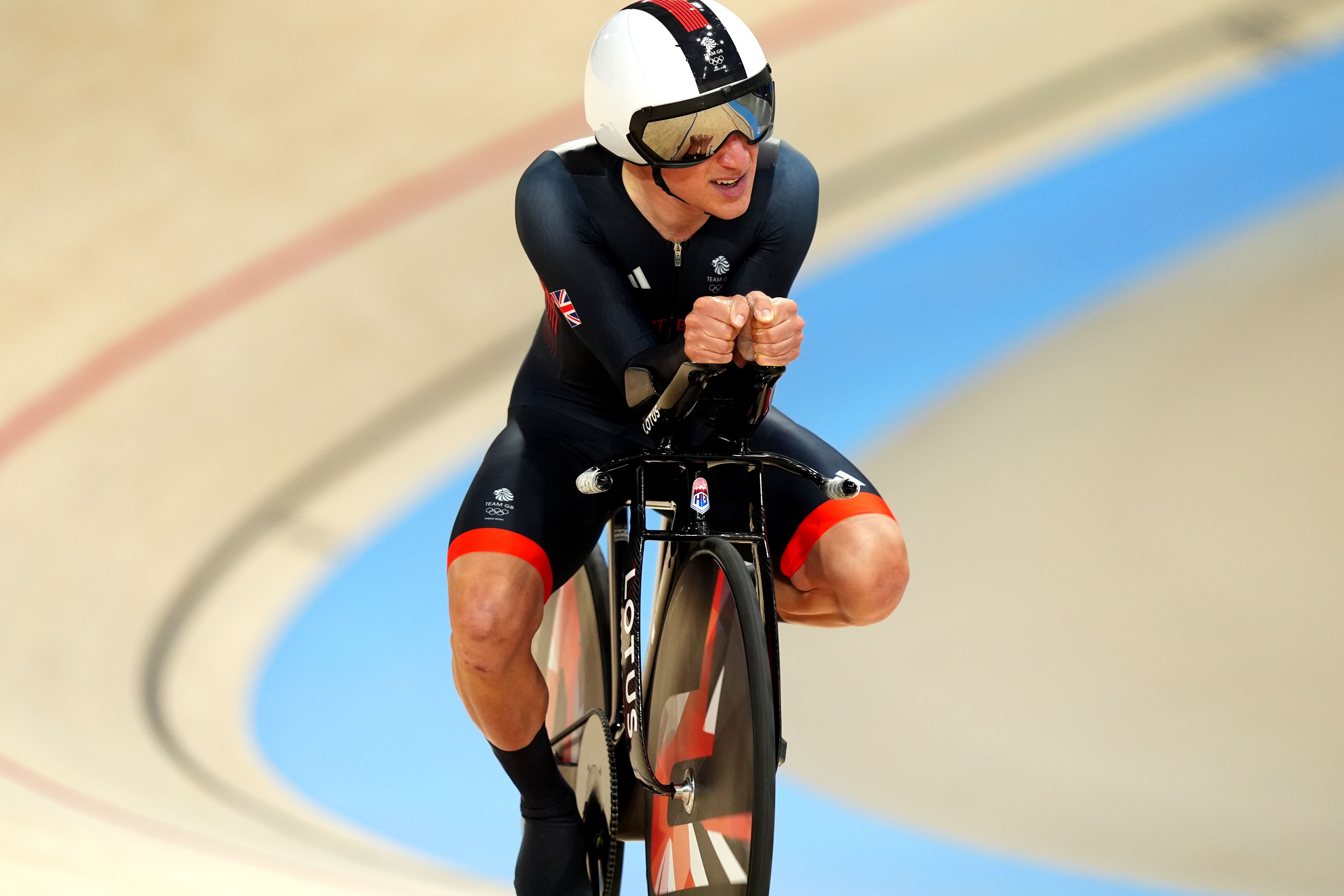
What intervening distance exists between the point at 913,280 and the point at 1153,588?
2.39 m

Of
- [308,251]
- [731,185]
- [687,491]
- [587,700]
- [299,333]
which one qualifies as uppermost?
[308,251]

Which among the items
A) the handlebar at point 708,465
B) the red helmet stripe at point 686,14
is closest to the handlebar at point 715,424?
the handlebar at point 708,465

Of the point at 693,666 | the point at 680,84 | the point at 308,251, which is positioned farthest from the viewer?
the point at 308,251

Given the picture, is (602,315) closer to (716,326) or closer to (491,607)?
(716,326)

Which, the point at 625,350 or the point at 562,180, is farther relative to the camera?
the point at 562,180

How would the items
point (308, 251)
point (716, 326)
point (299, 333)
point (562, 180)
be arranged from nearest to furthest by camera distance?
point (716, 326), point (562, 180), point (299, 333), point (308, 251)

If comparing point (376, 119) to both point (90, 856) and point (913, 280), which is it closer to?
point (913, 280)

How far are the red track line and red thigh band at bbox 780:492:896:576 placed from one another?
3.10 metres

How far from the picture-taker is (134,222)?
5.22 metres

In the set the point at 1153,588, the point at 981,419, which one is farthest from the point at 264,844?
the point at 981,419

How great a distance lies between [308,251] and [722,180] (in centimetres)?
368

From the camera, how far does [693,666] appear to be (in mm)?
2154

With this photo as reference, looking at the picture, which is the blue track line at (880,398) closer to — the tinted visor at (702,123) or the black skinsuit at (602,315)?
the black skinsuit at (602,315)

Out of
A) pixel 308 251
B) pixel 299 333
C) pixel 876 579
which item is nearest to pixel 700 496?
pixel 876 579
